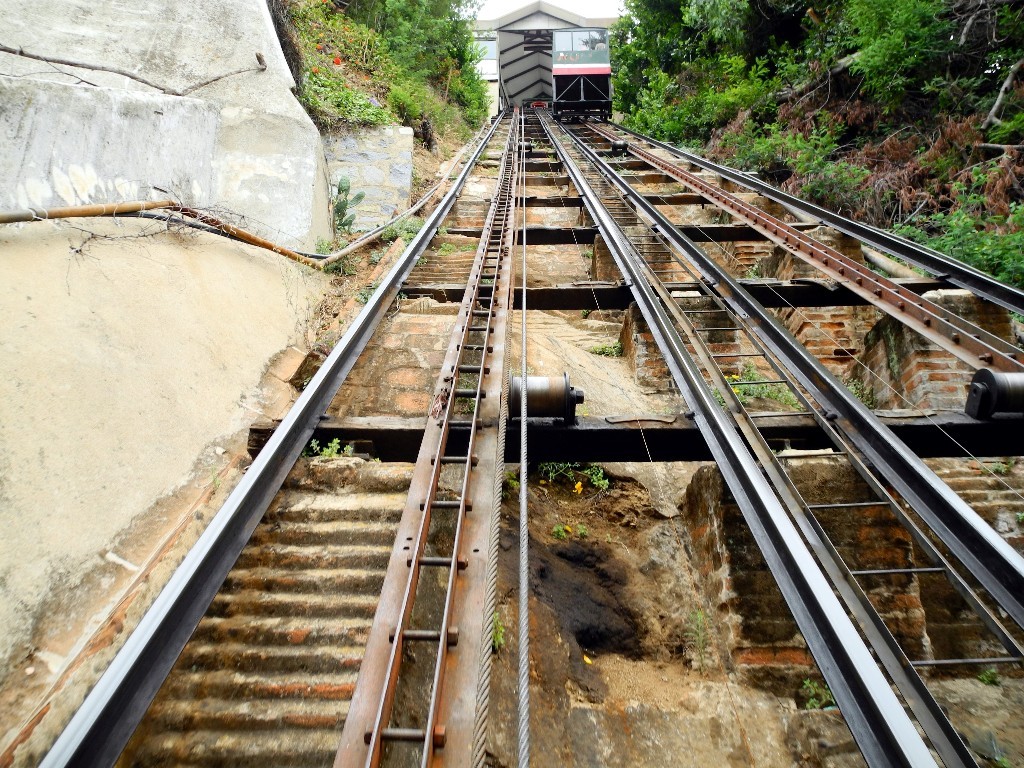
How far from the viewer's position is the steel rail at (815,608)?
1204 mm

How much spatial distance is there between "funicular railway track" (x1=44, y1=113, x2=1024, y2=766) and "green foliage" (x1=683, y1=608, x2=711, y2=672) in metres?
0.70

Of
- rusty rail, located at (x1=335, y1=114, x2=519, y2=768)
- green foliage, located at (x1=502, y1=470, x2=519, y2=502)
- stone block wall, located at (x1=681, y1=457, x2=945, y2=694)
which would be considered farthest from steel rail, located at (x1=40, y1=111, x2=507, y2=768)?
stone block wall, located at (x1=681, y1=457, x2=945, y2=694)

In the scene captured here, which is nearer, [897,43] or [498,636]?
[498,636]

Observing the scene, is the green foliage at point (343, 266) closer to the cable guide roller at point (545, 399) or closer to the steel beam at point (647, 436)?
the steel beam at point (647, 436)

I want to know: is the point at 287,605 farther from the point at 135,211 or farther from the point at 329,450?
the point at 135,211

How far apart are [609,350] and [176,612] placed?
13.5ft

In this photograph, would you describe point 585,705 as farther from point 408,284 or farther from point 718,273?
point 408,284

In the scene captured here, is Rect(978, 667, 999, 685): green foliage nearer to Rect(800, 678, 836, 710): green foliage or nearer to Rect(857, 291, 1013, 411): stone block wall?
Rect(800, 678, 836, 710): green foliage

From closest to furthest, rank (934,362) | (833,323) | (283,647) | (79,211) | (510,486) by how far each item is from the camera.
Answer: (283,647) < (79,211) < (510,486) < (934,362) < (833,323)

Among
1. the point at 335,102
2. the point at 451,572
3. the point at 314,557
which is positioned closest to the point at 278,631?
the point at 314,557

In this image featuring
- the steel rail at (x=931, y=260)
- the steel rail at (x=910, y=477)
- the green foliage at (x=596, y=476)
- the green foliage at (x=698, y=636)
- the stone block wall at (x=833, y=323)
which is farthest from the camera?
the stone block wall at (x=833, y=323)

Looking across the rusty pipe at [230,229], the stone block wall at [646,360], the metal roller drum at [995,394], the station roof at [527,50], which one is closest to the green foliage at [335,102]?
the rusty pipe at [230,229]

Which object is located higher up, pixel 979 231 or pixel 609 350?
pixel 979 231

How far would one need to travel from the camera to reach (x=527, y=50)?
19531mm
